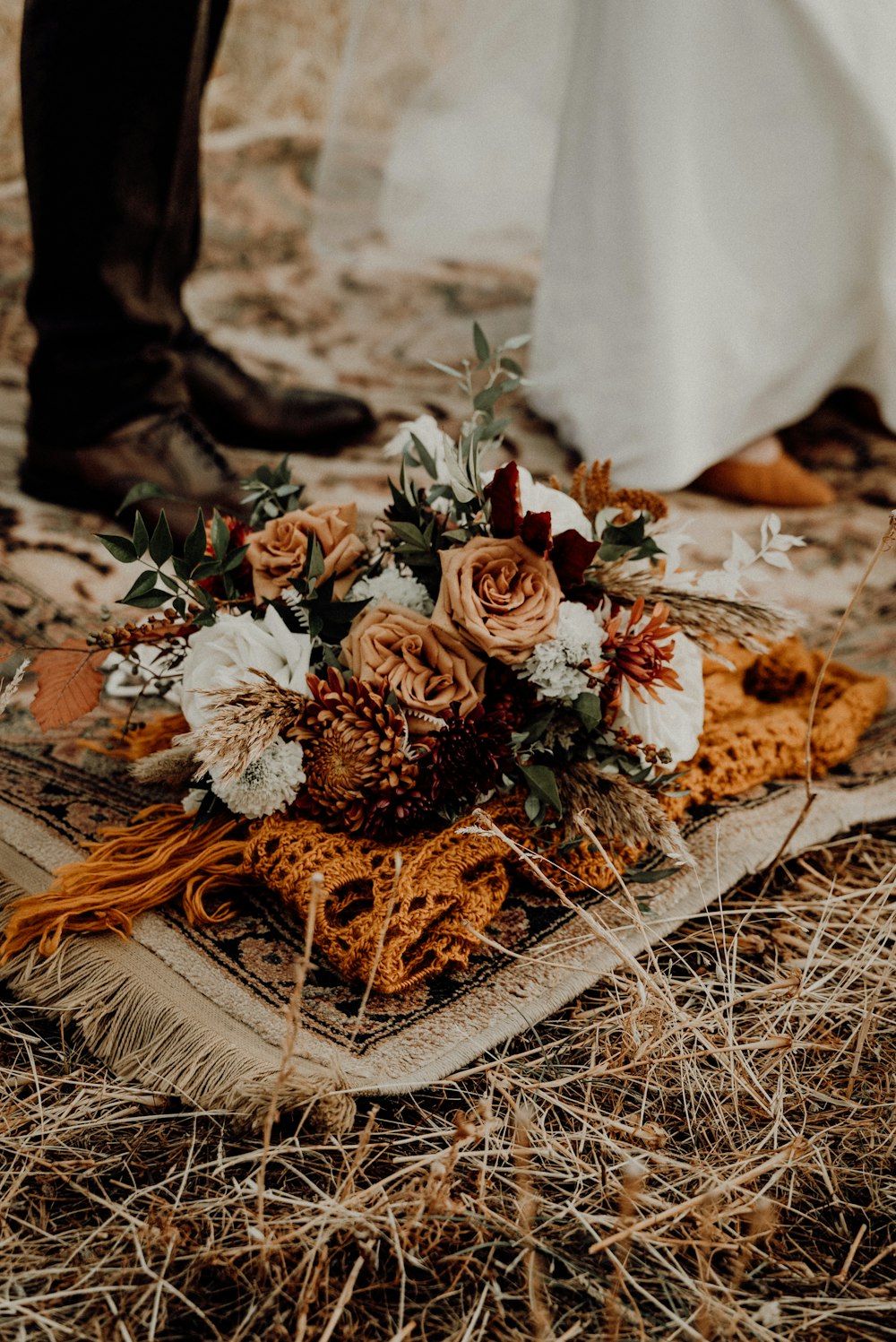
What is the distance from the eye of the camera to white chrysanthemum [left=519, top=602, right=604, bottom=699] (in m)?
0.79

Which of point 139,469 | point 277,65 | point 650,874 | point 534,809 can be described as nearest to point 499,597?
point 534,809

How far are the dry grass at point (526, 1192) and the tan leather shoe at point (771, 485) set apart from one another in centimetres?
106

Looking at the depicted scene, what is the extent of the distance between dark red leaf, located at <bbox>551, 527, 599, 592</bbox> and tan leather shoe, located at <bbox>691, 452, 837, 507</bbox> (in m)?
1.04

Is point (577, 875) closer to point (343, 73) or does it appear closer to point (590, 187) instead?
point (590, 187)

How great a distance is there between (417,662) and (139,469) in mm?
767

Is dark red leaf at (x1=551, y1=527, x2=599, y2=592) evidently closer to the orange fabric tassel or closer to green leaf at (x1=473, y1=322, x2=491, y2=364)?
green leaf at (x1=473, y1=322, x2=491, y2=364)

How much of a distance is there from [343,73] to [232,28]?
63 cm

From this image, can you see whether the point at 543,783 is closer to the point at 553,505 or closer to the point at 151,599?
the point at 553,505

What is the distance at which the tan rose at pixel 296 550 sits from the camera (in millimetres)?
848

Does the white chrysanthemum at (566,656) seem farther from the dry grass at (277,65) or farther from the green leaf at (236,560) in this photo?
the dry grass at (277,65)

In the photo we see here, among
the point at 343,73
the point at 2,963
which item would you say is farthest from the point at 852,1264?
the point at 343,73

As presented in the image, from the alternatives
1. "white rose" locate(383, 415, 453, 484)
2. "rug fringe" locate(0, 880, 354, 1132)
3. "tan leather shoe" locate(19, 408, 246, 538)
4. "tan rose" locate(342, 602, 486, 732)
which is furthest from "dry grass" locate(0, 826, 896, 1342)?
"tan leather shoe" locate(19, 408, 246, 538)

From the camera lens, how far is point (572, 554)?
781mm

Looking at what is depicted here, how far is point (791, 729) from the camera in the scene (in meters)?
1.05
